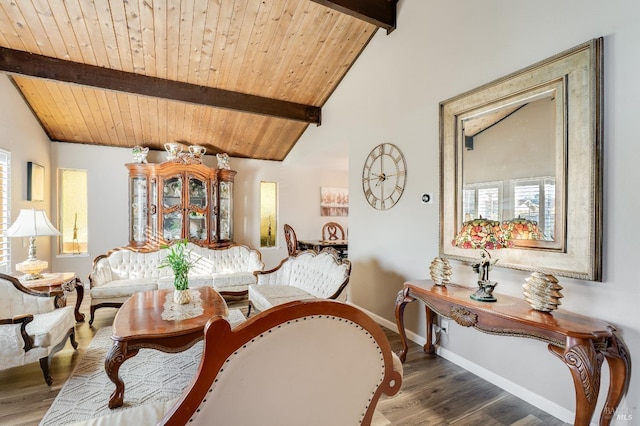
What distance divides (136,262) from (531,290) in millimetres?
4653

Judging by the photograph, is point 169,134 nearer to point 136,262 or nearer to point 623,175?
point 136,262

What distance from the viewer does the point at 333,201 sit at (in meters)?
7.04

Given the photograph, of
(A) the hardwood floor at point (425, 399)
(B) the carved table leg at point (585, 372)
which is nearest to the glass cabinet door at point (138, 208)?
(A) the hardwood floor at point (425, 399)

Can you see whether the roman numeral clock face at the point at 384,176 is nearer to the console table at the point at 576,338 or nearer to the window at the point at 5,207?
the console table at the point at 576,338

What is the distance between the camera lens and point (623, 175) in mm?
1688

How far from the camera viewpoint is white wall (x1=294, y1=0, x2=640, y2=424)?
169 cm

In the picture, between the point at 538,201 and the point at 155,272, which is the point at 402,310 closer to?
the point at 538,201

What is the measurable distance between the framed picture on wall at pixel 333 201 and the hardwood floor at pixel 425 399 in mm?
4535

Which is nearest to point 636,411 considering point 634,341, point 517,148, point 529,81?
point 634,341

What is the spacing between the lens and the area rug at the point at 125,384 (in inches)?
78.7

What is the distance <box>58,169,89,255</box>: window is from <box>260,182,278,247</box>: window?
9.97 ft

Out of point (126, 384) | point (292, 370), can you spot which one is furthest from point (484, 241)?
point (126, 384)

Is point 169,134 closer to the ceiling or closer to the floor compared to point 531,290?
closer to the ceiling

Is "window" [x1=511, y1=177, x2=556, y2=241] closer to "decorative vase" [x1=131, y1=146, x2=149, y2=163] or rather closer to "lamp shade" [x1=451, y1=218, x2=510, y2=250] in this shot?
"lamp shade" [x1=451, y1=218, x2=510, y2=250]
